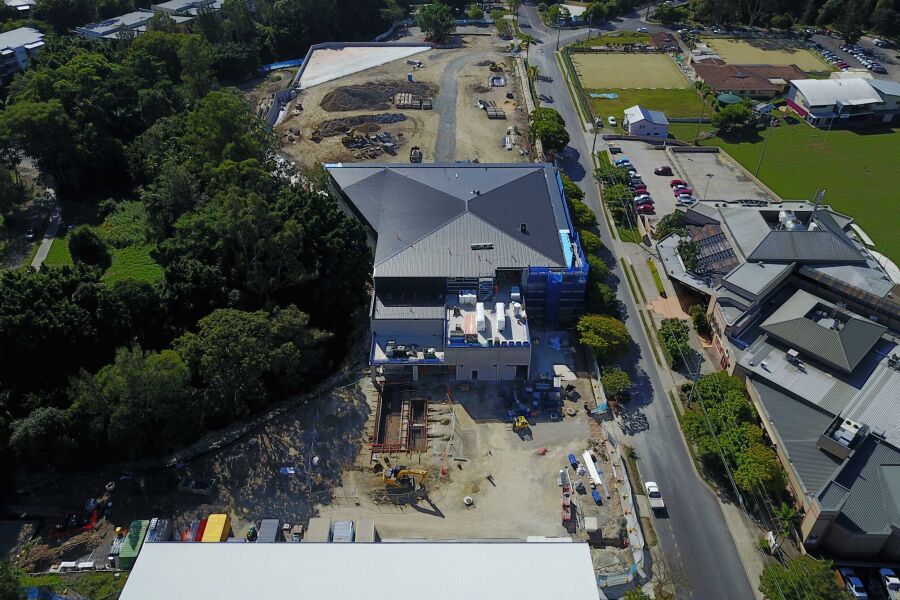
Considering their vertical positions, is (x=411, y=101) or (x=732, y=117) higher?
(x=732, y=117)

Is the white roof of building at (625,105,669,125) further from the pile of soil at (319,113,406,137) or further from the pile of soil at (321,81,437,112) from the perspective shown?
the pile of soil at (319,113,406,137)

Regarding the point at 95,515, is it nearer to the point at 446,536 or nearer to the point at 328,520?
the point at 328,520

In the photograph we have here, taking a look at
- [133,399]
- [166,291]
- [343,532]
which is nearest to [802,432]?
[343,532]

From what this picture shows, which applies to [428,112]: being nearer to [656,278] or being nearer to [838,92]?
[656,278]

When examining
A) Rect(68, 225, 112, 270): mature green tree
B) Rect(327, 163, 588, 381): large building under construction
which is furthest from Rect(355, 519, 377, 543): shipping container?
Rect(68, 225, 112, 270): mature green tree

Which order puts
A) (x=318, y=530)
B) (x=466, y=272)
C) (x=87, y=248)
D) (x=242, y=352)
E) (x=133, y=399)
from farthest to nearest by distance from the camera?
(x=87, y=248) < (x=466, y=272) < (x=242, y=352) < (x=133, y=399) < (x=318, y=530)

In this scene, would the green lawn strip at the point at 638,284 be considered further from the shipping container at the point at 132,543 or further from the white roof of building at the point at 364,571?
the shipping container at the point at 132,543

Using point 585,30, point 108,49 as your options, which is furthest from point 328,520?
point 585,30
